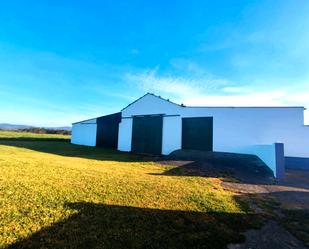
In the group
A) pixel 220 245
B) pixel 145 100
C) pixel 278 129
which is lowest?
pixel 220 245

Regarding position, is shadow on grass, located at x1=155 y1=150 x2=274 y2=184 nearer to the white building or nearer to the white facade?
the white building

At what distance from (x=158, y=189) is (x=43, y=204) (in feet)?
10.8

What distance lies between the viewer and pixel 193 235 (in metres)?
3.82

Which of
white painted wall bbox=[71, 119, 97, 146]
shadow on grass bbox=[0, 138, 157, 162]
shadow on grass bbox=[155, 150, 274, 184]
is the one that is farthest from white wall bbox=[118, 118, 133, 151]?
shadow on grass bbox=[155, 150, 274, 184]

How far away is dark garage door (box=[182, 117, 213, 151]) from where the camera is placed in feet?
53.6

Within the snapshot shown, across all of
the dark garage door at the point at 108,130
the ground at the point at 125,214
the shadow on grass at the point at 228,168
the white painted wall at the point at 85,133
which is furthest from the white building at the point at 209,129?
the ground at the point at 125,214

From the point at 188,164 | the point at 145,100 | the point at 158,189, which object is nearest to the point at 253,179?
the point at 188,164

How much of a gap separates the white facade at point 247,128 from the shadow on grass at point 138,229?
909 centimetres

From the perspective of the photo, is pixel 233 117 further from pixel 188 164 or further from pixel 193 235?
pixel 193 235

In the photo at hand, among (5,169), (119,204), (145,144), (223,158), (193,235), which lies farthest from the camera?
(145,144)

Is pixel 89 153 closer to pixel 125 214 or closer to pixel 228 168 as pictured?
pixel 228 168

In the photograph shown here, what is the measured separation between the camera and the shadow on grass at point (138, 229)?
134 inches

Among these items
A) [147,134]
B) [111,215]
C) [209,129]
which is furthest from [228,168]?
[147,134]

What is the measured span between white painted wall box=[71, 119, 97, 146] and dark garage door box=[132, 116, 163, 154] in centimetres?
724
